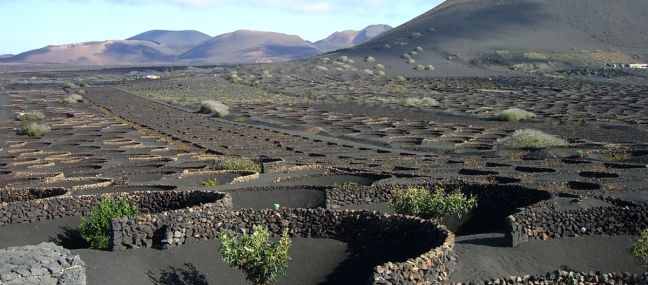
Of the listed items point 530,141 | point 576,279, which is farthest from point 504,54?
point 576,279

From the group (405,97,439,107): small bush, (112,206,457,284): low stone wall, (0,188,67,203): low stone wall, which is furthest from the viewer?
(405,97,439,107): small bush

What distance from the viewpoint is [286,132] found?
179ft

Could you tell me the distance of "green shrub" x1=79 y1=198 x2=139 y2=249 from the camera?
20.5 m

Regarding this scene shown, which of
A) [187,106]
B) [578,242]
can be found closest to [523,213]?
[578,242]

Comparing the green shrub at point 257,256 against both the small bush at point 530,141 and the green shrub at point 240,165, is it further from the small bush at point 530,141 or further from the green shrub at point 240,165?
the small bush at point 530,141

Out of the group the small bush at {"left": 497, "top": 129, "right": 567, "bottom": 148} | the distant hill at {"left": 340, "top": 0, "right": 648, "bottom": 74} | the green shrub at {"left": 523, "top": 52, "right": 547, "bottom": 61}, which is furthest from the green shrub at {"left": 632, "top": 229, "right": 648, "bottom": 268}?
the green shrub at {"left": 523, "top": 52, "right": 547, "bottom": 61}

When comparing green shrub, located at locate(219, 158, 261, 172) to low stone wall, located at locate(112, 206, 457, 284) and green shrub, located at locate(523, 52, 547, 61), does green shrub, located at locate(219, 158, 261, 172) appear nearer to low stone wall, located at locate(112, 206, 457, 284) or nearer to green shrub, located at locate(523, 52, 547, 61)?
low stone wall, located at locate(112, 206, 457, 284)

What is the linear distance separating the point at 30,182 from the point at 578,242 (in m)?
22.7

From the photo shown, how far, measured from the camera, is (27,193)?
88.7 feet

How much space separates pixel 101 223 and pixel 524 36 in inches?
5207

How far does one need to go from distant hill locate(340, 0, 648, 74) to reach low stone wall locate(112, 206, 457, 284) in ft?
362

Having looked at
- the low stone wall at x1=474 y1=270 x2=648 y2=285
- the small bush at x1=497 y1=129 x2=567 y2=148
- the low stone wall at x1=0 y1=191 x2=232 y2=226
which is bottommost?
the small bush at x1=497 y1=129 x2=567 y2=148

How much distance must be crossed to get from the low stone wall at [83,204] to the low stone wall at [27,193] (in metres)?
2.78

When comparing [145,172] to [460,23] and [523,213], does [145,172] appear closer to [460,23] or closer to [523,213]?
[523,213]
